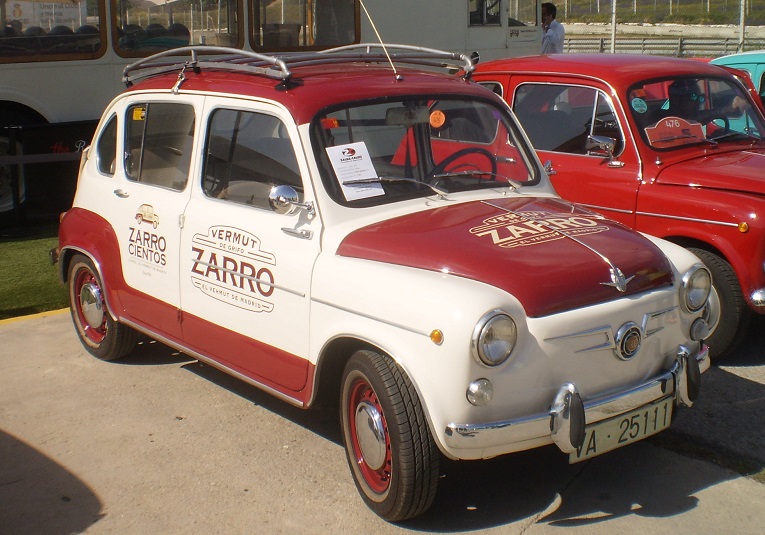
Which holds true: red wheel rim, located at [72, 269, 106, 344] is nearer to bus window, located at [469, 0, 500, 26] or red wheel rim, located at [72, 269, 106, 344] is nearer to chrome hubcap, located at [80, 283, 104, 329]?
chrome hubcap, located at [80, 283, 104, 329]

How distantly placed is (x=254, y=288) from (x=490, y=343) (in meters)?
1.41

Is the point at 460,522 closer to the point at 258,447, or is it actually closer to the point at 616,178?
the point at 258,447

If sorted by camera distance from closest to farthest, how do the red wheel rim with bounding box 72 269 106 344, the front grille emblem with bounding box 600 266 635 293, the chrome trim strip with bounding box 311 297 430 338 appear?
the chrome trim strip with bounding box 311 297 430 338, the front grille emblem with bounding box 600 266 635 293, the red wheel rim with bounding box 72 269 106 344

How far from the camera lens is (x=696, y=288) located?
4332mm

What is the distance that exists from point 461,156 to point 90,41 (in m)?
6.65

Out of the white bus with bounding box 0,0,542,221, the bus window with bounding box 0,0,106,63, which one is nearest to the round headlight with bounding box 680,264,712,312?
the white bus with bounding box 0,0,542,221

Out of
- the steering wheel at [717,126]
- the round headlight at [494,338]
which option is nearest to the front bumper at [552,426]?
the round headlight at [494,338]

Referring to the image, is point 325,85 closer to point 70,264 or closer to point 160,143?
point 160,143

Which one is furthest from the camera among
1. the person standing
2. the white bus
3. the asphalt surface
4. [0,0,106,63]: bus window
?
the person standing

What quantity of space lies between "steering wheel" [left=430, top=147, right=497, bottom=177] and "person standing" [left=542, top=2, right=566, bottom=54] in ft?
31.4

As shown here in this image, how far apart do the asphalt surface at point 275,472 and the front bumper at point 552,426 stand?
474mm

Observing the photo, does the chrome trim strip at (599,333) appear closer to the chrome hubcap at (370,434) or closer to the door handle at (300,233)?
the chrome hubcap at (370,434)

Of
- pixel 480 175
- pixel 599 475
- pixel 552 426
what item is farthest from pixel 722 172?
pixel 552 426

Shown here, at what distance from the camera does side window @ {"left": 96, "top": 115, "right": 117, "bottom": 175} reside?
5.87 m
